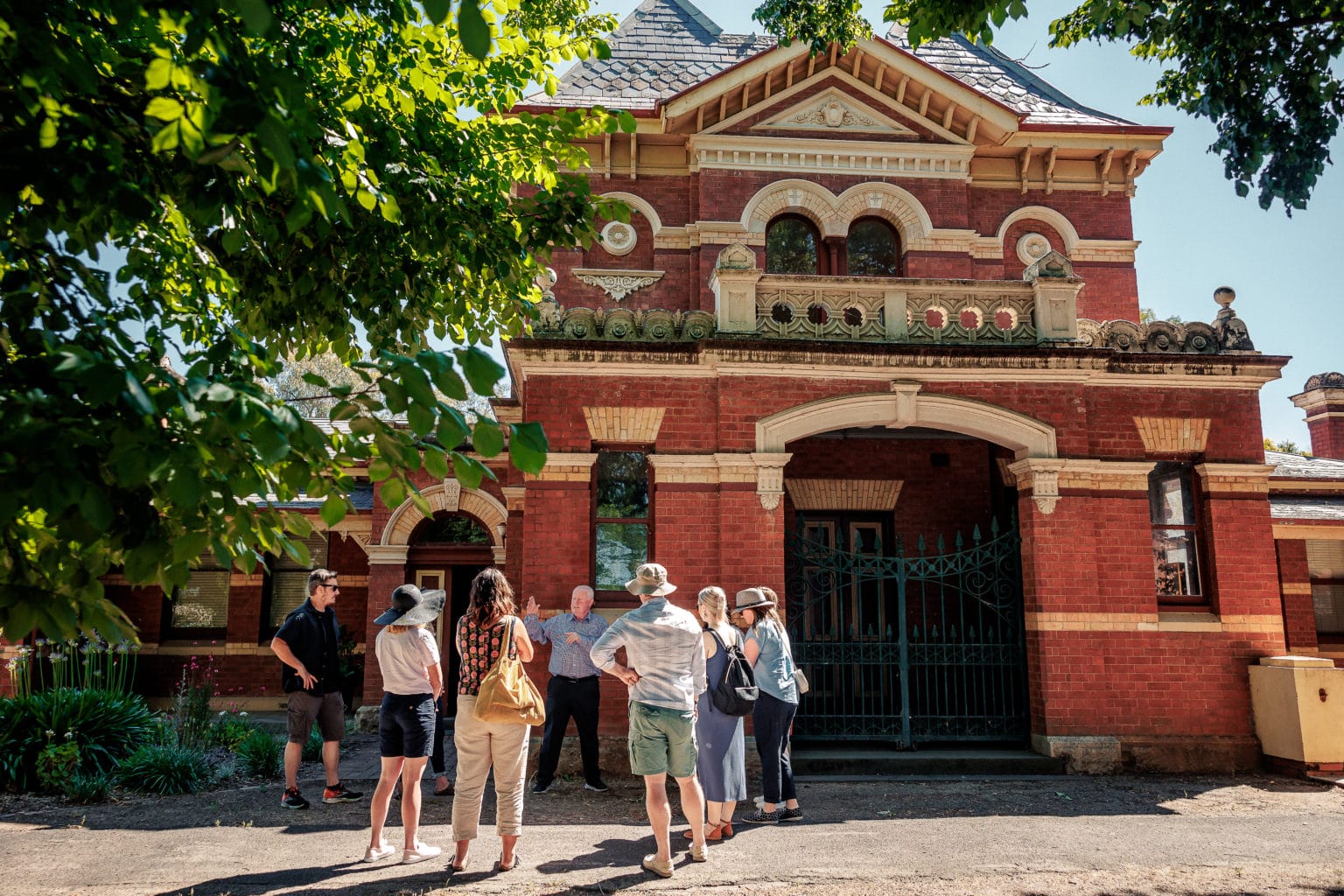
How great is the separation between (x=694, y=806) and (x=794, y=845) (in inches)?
41.4

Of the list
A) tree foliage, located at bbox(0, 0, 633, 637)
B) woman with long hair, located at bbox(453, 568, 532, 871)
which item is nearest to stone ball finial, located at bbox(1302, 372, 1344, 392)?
tree foliage, located at bbox(0, 0, 633, 637)

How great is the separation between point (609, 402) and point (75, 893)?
5957 mm

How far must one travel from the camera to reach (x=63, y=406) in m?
2.57

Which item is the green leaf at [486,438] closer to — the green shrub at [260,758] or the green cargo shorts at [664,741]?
the green cargo shorts at [664,741]

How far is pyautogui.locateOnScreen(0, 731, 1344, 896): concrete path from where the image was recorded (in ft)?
18.1

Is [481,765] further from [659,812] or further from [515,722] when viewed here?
[659,812]

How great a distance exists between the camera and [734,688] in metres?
6.42

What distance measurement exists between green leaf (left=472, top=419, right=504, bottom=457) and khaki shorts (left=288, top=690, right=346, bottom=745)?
579cm

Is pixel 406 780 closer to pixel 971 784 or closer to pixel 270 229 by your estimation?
pixel 270 229

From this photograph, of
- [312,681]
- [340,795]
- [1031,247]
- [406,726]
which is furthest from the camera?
[1031,247]

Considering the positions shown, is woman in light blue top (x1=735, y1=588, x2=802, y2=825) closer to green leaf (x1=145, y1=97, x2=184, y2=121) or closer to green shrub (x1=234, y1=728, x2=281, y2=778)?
green shrub (x1=234, y1=728, x2=281, y2=778)

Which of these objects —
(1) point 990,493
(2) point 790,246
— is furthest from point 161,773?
(1) point 990,493

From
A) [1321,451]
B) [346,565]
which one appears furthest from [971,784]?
[1321,451]

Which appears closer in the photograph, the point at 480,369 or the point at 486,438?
the point at 480,369
